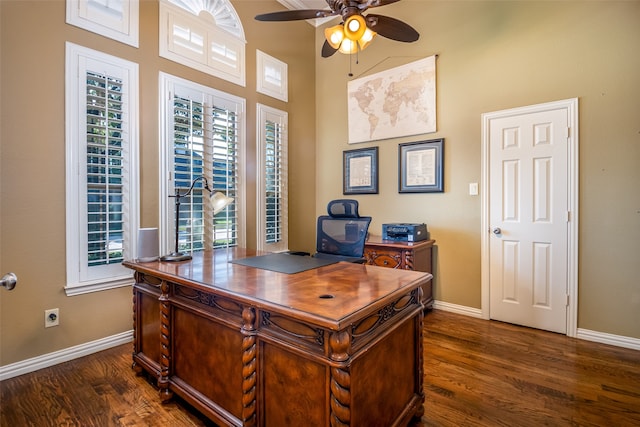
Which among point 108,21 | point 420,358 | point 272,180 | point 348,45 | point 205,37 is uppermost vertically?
point 205,37

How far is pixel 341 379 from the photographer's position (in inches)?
44.4

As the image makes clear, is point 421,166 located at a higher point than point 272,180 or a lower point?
higher

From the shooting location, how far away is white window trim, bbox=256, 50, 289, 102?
374 centimetres

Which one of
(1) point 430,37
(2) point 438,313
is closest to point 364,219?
(2) point 438,313

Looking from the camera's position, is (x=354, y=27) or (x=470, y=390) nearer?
(x=470, y=390)

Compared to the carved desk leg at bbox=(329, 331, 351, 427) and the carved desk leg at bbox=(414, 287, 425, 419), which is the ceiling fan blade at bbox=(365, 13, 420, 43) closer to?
Answer: the carved desk leg at bbox=(414, 287, 425, 419)

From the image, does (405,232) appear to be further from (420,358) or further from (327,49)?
(327,49)

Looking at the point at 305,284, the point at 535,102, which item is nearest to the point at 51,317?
the point at 305,284

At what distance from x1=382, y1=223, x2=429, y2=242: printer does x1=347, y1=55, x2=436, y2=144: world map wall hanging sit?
1.16 metres

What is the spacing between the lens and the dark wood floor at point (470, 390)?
1.72 meters

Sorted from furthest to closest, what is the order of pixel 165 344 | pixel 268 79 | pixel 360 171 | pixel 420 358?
pixel 360 171
pixel 268 79
pixel 165 344
pixel 420 358

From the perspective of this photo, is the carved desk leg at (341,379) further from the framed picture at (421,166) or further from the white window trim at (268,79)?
the white window trim at (268,79)

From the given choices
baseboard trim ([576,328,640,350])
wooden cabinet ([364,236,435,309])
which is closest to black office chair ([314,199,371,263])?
wooden cabinet ([364,236,435,309])

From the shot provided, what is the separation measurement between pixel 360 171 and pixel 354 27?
2.11 meters
